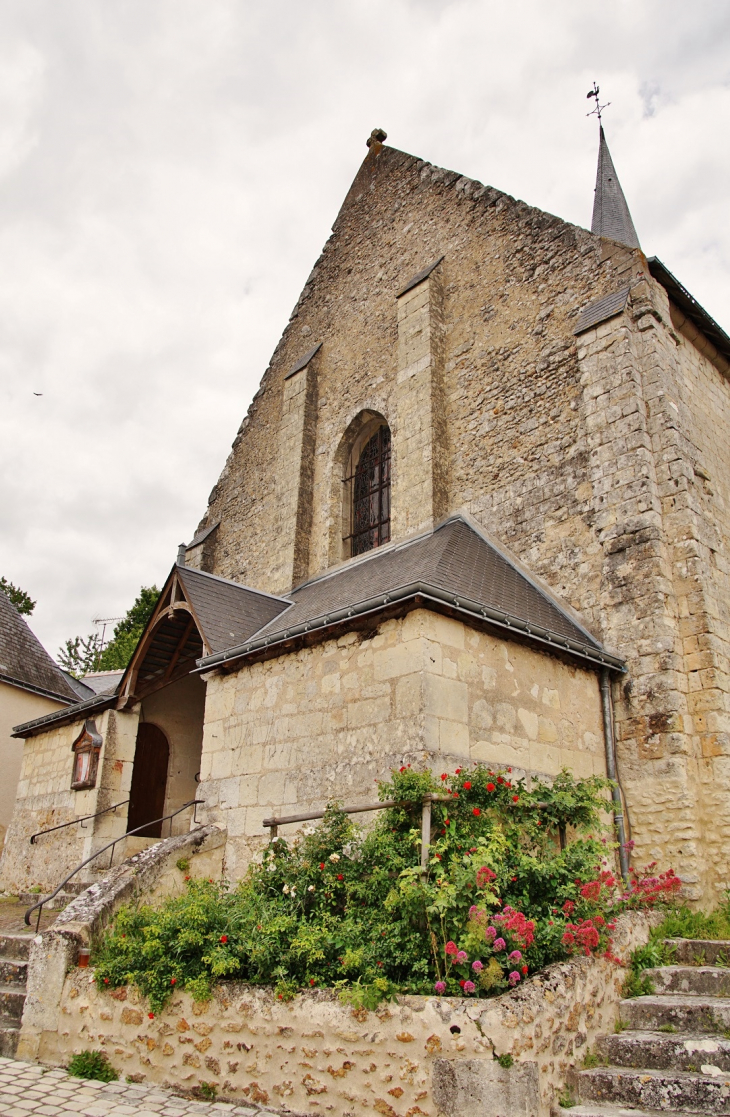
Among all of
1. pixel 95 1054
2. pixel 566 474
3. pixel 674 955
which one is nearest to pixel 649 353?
pixel 566 474

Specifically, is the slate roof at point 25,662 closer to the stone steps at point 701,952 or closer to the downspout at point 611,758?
the downspout at point 611,758

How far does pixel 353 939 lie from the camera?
4.27 metres

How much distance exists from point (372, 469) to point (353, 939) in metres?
Result: 8.35

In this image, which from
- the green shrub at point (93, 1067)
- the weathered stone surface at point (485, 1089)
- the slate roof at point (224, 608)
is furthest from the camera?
the slate roof at point (224, 608)

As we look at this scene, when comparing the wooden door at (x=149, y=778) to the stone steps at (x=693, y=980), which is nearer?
the stone steps at (x=693, y=980)

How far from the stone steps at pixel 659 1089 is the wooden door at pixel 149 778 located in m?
7.82

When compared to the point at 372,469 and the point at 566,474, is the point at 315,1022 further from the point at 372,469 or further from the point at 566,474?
the point at 372,469

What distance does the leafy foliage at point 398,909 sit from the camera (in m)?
3.96

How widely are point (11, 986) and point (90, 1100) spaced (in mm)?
1902

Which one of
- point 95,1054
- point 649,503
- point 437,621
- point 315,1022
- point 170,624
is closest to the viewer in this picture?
point 315,1022

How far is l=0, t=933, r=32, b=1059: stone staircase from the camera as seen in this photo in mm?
5031

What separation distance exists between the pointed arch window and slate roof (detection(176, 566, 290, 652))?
239cm

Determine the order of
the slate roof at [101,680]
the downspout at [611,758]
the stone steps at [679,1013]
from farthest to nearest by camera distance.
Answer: the slate roof at [101,680] → the downspout at [611,758] → the stone steps at [679,1013]

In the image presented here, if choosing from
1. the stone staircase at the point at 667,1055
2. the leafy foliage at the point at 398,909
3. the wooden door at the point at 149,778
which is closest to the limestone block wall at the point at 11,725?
the wooden door at the point at 149,778
